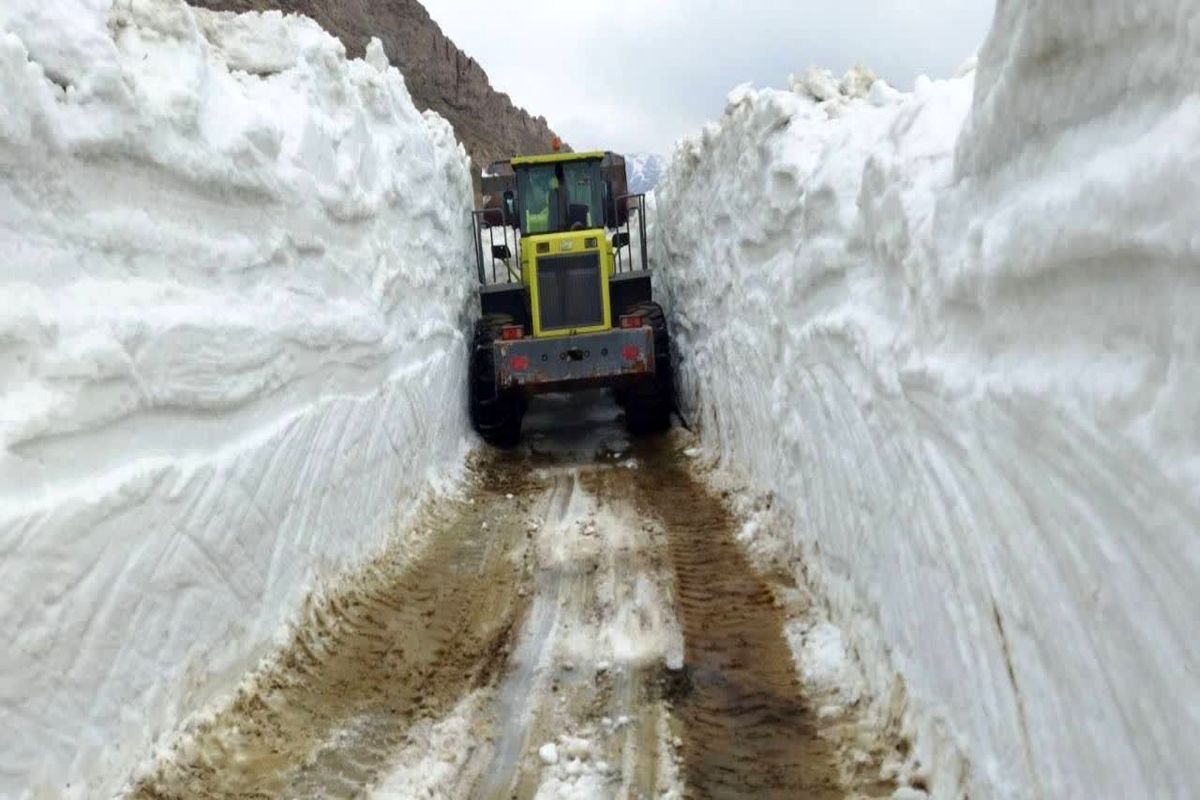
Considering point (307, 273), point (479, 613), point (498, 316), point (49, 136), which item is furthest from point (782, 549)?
point (498, 316)

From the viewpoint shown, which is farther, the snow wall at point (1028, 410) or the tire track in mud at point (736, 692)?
the tire track in mud at point (736, 692)

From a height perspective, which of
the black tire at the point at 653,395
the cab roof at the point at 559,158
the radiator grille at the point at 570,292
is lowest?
the black tire at the point at 653,395

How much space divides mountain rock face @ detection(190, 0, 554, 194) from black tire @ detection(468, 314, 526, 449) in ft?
84.4

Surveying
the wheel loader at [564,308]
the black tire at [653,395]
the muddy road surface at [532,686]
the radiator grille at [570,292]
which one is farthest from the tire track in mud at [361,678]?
the radiator grille at [570,292]

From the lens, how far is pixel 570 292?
36.1 ft

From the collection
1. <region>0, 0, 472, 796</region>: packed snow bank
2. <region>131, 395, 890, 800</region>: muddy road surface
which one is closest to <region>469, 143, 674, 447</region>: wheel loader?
<region>131, 395, 890, 800</region>: muddy road surface

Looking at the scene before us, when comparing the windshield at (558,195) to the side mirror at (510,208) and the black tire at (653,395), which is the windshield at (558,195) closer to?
the side mirror at (510,208)

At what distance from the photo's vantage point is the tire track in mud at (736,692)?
12.3 ft

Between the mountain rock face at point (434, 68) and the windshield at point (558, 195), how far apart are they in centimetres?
2402

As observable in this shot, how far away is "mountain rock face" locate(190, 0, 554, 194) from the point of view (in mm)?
36438

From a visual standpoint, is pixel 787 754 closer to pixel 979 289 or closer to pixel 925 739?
pixel 925 739

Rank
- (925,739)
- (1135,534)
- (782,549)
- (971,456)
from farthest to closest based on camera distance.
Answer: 1. (782,549)
2. (925,739)
3. (971,456)
4. (1135,534)

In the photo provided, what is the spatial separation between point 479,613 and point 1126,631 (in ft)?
13.8

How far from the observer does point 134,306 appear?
3979 mm
